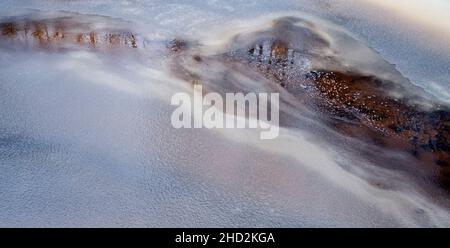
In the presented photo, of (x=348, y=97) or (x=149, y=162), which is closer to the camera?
(x=149, y=162)

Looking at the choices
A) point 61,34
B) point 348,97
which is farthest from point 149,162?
point 61,34

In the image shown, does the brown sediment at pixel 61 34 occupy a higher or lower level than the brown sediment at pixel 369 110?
higher

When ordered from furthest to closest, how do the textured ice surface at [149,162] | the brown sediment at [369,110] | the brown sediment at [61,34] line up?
1. the brown sediment at [61,34]
2. the brown sediment at [369,110]
3. the textured ice surface at [149,162]

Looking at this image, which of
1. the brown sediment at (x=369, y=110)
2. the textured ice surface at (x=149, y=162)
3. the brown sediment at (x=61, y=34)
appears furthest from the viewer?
the brown sediment at (x=61, y=34)

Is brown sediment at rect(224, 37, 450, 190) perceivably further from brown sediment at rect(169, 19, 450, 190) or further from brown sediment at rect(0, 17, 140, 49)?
Answer: brown sediment at rect(0, 17, 140, 49)

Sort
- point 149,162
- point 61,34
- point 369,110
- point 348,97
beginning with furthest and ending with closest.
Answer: point 61,34
point 348,97
point 369,110
point 149,162

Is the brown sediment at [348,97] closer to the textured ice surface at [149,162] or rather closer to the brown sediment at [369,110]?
the brown sediment at [369,110]

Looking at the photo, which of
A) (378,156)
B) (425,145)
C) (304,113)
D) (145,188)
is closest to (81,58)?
(145,188)

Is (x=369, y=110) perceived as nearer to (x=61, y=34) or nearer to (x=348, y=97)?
(x=348, y=97)

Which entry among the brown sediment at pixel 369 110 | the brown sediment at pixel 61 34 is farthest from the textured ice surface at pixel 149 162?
the brown sediment at pixel 369 110

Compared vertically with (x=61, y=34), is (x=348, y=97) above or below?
below
